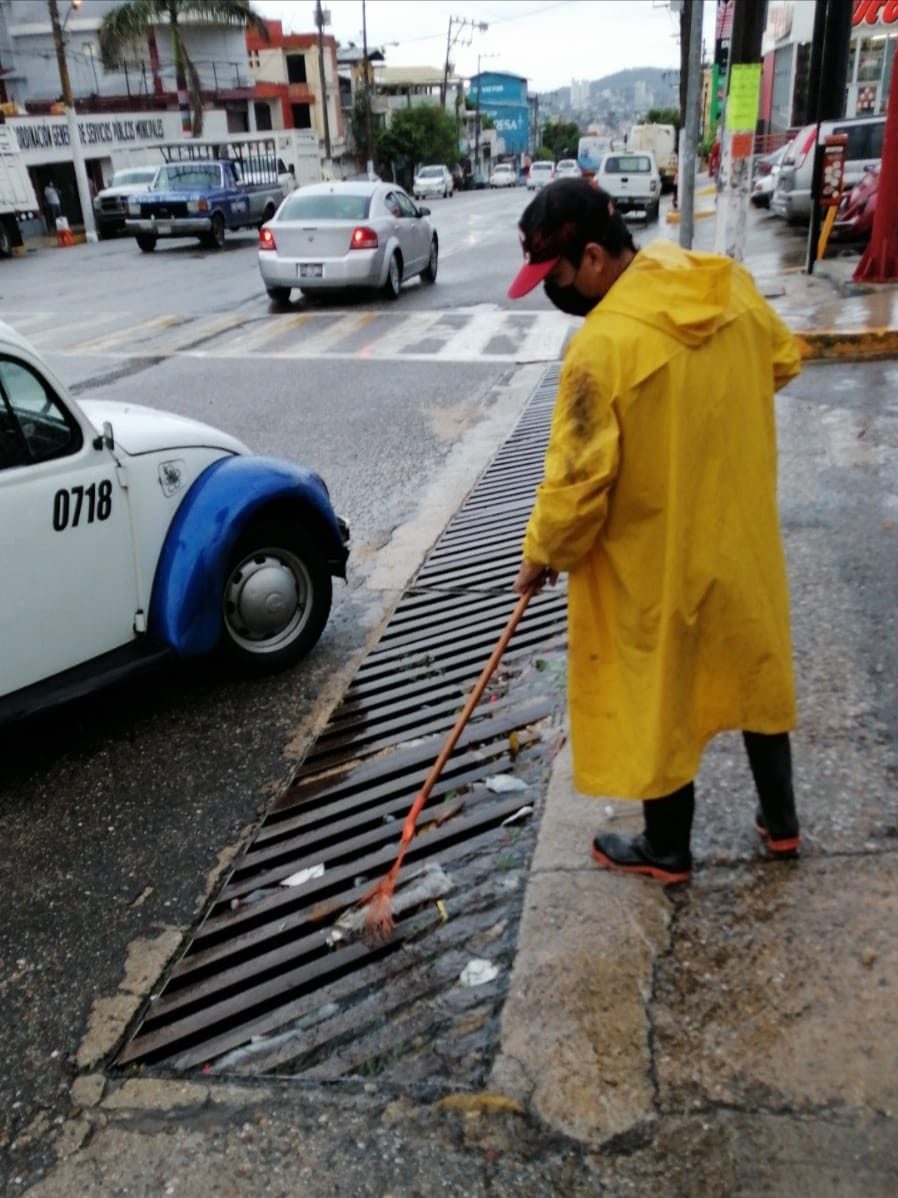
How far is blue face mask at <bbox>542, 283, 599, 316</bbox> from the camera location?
2572 mm

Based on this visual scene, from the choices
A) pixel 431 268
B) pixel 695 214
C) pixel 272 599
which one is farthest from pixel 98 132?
pixel 272 599

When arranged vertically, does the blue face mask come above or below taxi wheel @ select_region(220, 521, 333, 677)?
above

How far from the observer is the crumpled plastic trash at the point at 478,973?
2.78 m

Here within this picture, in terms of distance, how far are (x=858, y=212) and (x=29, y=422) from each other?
14745mm

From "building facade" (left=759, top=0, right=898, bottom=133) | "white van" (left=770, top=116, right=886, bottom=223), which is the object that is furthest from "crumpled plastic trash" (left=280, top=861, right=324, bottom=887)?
"building facade" (left=759, top=0, right=898, bottom=133)

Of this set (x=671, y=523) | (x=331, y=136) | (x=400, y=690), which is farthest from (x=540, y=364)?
(x=331, y=136)

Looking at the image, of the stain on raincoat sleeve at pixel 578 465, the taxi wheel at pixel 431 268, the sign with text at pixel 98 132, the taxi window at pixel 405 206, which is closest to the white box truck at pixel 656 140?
the sign with text at pixel 98 132

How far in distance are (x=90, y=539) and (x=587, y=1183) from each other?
2594 mm

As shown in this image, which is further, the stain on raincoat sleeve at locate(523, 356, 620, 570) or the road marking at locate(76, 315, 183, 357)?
the road marking at locate(76, 315, 183, 357)

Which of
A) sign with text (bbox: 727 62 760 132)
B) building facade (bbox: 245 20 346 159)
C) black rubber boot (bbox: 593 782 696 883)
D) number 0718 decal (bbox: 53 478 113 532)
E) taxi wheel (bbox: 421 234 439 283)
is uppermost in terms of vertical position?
building facade (bbox: 245 20 346 159)

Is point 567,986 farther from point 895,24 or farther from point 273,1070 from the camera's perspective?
point 895,24

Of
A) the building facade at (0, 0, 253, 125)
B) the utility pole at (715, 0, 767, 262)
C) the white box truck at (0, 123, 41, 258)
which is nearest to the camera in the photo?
the utility pole at (715, 0, 767, 262)

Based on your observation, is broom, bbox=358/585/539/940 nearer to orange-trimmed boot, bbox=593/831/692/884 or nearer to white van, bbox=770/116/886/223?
orange-trimmed boot, bbox=593/831/692/884

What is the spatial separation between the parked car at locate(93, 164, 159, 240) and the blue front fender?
27493mm
